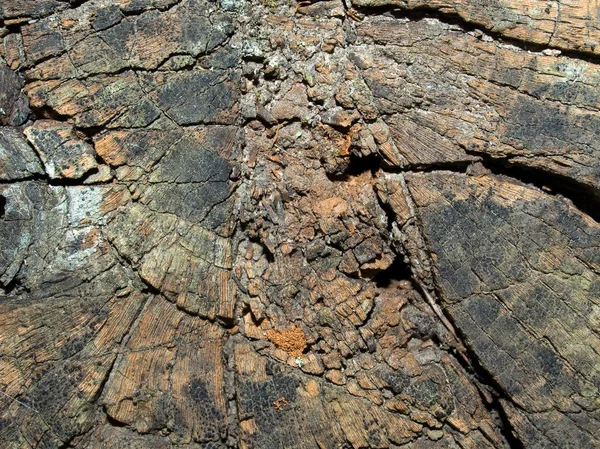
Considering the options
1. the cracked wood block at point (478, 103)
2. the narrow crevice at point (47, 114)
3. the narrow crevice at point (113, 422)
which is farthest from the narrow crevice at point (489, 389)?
the narrow crevice at point (47, 114)

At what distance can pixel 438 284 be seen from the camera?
221 cm

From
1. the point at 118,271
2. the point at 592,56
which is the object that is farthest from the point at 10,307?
the point at 592,56

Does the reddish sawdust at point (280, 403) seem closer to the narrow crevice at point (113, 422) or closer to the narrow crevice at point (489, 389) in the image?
the narrow crevice at point (113, 422)

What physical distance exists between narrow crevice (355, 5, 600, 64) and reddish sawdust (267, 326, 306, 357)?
130cm

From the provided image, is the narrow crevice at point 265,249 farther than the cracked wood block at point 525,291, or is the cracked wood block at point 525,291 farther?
the narrow crevice at point 265,249

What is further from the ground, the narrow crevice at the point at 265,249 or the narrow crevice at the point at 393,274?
the narrow crevice at the point at 265,249

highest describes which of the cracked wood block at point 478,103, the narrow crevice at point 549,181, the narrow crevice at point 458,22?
the narrow crevice at point 458,22

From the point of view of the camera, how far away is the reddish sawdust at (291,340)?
2250 mm

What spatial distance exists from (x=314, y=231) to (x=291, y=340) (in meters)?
0.44

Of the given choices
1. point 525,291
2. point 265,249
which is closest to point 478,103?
point 525,291

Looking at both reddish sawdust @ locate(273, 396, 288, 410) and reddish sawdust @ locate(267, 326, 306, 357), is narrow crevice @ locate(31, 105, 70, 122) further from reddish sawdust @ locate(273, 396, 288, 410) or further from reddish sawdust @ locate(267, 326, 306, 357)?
reddish sawdust @ locate(273, 396, 288, 410)

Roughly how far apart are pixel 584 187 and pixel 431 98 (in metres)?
0.68

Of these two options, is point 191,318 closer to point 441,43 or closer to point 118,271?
point 118,271

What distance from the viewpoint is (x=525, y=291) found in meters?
2.14
